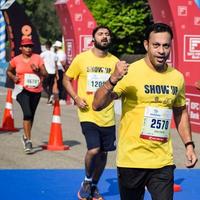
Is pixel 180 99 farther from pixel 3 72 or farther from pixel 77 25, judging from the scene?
pixel 3 72

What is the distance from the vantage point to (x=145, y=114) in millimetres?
4891

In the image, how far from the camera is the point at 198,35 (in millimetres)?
15062

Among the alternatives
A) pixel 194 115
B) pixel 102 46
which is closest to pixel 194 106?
pixel 194 115

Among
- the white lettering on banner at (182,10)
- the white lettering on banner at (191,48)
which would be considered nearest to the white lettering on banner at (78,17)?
the white lettering on banner at (182,10)

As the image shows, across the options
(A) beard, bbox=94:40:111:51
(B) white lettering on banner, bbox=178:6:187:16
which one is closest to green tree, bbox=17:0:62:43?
(B) white lettering on banner, bbox=178:6:187:16

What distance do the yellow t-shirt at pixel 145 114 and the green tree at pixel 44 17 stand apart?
2464 inches

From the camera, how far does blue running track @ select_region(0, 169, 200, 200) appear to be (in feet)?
24.7

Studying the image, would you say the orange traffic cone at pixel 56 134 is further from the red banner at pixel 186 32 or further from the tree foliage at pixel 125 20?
the tree foliage at pixel 125 20

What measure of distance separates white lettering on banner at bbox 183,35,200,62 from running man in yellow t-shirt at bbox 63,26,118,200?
8.03 metres

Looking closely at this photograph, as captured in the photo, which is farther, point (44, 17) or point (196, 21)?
point (44, 17)

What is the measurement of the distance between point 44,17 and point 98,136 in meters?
65.1

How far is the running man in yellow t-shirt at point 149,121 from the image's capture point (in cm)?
482

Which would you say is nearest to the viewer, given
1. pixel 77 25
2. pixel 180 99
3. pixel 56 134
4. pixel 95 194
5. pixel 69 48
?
pixel 180 99

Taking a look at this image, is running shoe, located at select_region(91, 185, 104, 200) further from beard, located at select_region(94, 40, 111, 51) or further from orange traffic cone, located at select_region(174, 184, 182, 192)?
beard, located at select_region(94, 40, 111, 51)
